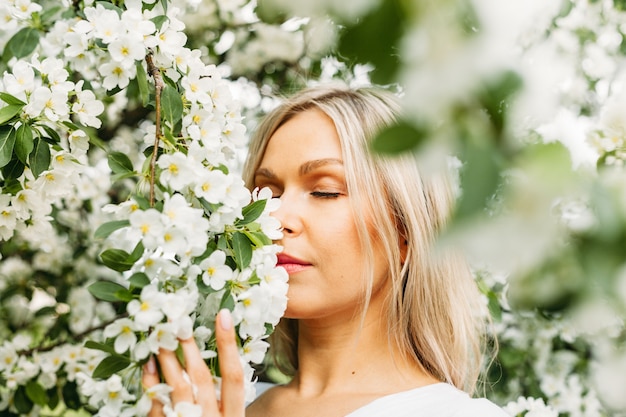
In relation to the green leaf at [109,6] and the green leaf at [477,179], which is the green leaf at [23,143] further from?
the green leaf at [477,179]

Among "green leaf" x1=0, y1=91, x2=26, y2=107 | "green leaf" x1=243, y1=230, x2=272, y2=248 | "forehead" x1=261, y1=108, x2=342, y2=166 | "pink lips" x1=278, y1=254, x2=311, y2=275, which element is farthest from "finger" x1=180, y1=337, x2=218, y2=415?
"forehead" x1=261, y1=108, x2=342, y2=166

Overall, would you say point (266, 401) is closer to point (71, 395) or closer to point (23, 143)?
point (71, 395)

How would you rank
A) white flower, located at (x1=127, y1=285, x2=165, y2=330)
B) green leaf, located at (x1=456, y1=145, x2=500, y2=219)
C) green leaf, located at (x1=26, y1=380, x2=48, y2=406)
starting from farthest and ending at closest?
green leaf, located at (x1=26, y1=380, x2=48, y2=406) → white flower, located at (x1=127, y1=285, x2=165, y2=330) → green leaf, located at (x1=456, y1=145, x2=500, y2=219)

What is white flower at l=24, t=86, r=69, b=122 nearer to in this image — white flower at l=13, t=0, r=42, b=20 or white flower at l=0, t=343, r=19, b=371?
white flower at l=13, t=0, r=42, b=20

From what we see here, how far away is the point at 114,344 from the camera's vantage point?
117cm

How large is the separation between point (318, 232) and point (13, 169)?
0.69 meters

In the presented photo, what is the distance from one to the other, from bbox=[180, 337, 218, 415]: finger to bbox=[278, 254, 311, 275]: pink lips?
0.49m

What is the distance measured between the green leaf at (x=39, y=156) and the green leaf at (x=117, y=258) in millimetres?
366

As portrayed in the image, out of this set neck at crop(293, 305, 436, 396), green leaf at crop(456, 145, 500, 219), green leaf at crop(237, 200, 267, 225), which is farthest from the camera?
neck at crop(293, 305, 436, 396)

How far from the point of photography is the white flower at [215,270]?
1.19 m

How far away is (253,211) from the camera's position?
4.42 ft

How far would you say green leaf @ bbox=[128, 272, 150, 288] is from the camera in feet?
3.68

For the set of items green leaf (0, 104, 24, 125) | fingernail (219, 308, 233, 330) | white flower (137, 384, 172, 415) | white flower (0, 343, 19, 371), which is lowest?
white flower (0, 343, 19, 371)

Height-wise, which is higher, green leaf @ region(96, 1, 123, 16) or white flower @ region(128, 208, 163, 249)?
green leaf @ region(96, 1, 123, 16)
